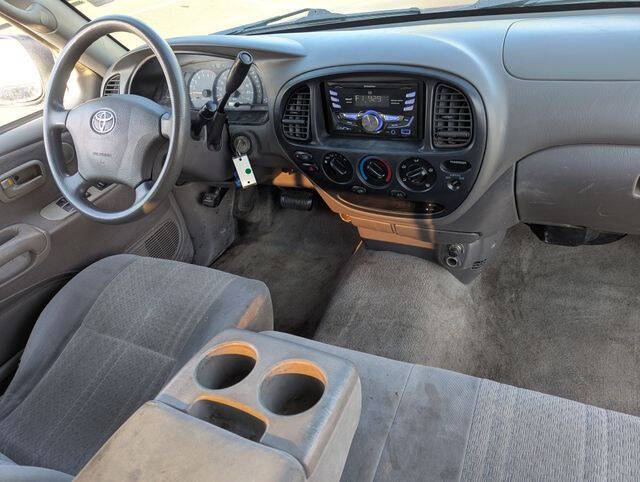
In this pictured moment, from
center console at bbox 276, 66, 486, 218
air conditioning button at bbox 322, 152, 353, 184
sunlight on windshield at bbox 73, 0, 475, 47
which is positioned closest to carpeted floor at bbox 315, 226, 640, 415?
center console at bbox 276, 66, 486, 218

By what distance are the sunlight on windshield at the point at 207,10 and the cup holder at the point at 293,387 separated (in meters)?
1.38

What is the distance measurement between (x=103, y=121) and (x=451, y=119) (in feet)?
3.31

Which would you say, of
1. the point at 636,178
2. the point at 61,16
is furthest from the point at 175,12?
the point at 636,178

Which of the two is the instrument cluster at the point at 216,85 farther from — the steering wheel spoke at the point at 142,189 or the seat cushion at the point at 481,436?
the seat cushion at the point at 481,436

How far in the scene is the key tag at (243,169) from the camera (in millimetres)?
1989

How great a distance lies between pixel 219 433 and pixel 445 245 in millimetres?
1463

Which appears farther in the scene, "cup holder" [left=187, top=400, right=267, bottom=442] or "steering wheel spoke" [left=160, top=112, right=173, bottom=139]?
"steering wheel spoke" [left=160, top=112, right=173, bottom=139]

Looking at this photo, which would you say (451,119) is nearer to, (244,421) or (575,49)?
(575,49)

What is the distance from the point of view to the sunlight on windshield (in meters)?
1.87

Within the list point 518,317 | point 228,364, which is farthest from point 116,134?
point 518,317

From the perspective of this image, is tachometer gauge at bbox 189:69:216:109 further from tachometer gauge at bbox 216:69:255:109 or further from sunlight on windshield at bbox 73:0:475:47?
sunlight on windshield at bbox 73:0:475:47

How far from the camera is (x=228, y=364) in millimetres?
954

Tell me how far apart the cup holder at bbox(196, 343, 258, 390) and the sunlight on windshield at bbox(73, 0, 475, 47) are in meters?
1.35

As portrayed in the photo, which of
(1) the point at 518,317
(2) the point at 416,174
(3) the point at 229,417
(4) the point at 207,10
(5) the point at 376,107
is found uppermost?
(4) the point at 207,10
